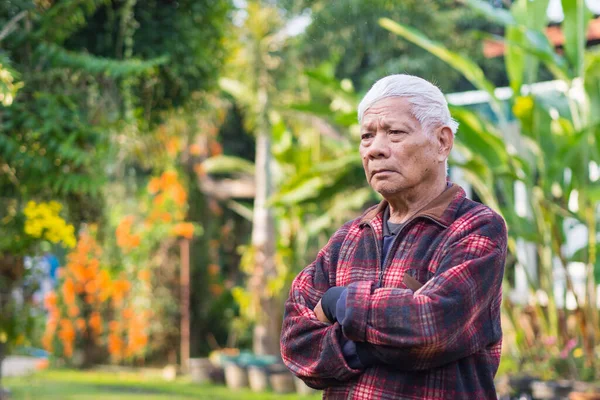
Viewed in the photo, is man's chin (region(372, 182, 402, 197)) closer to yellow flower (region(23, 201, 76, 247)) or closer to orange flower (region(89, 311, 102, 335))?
yellow flower (region(23, 201, 76, 247))

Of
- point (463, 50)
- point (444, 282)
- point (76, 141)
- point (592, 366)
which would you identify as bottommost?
point (592, 366)

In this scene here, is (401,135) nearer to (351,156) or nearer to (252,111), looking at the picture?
(351,156)

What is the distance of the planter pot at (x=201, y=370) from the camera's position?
10094 mm

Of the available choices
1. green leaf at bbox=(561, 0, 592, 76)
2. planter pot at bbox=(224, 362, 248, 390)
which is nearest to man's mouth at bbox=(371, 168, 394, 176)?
green leaf at bbox=(561, 0, 592, 76)

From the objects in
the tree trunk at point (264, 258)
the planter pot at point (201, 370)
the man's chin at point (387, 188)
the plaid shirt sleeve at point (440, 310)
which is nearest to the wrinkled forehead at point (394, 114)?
the man's chin at point (387, 188)

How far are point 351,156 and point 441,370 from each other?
5.60 metres

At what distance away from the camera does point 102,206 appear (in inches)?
216

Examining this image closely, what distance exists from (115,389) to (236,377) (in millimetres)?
1241

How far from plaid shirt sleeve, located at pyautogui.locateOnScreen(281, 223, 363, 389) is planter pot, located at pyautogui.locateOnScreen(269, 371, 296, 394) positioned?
24.1 ft

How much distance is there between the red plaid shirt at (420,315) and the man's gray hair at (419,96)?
0.51ft

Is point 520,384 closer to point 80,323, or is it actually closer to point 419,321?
point 419,321

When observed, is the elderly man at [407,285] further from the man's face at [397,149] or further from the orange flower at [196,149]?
the orange flower at [196,149]

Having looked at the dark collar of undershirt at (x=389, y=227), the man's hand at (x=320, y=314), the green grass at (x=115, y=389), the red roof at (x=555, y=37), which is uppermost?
the red roof at (x=555, y=37)

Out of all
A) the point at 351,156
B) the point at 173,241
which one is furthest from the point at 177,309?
the point at 351,156
